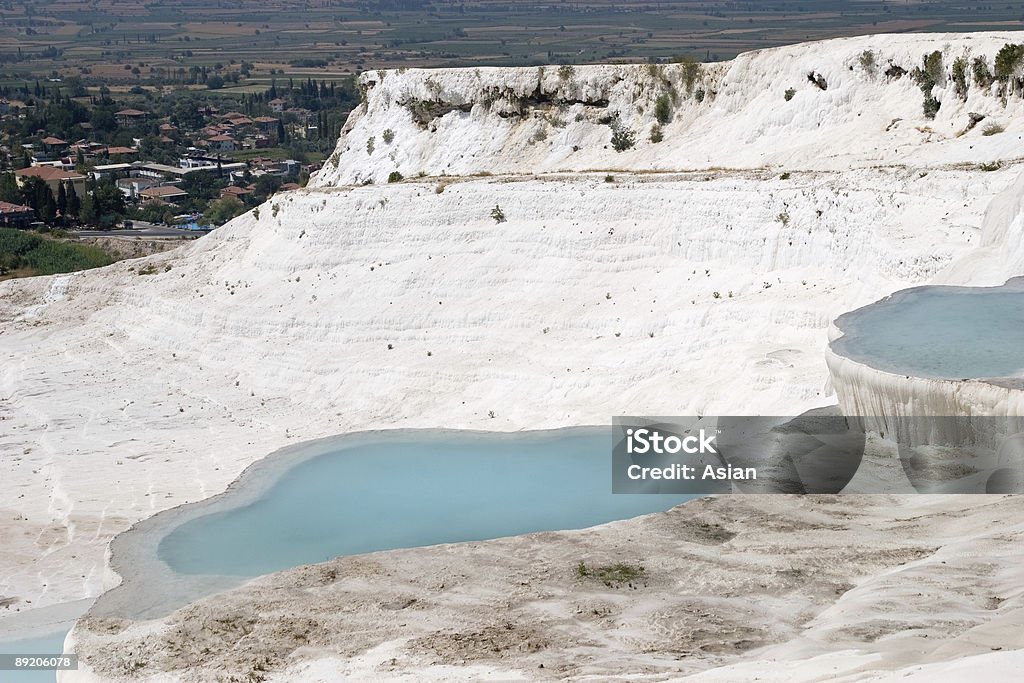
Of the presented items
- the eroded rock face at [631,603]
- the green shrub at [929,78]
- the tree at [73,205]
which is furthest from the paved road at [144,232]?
the eroded rock face at [631,603]

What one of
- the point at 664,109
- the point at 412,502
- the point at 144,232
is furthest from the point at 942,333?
the point at 144,232

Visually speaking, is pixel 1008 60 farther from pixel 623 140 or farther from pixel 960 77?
pixel 623 140

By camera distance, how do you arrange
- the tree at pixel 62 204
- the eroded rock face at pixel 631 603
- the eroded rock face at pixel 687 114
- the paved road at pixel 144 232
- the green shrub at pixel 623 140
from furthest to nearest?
1. the tree at pixel 62 204
2. the paved road at pixel 144 232
3. the green shrub at pixel 623 140
4. the eroded rock face at pixel 687 114
5. the eroded rock face at pixel 631 603

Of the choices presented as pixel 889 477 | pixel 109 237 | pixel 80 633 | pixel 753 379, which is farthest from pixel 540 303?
pixel 109 237

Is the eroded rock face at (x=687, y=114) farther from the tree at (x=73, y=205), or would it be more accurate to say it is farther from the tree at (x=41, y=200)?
the tree at (x=41, y=200)

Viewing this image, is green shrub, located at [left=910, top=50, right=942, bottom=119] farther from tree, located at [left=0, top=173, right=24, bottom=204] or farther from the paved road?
tree, located at [left=0, top=173, right=24, bottom=204]

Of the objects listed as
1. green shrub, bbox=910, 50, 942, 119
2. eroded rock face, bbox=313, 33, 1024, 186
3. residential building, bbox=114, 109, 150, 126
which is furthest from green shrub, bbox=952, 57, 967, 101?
residential building, bbox=114, 109, 150, 126

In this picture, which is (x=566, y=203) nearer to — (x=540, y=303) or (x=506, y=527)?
(x=540, y=303)
